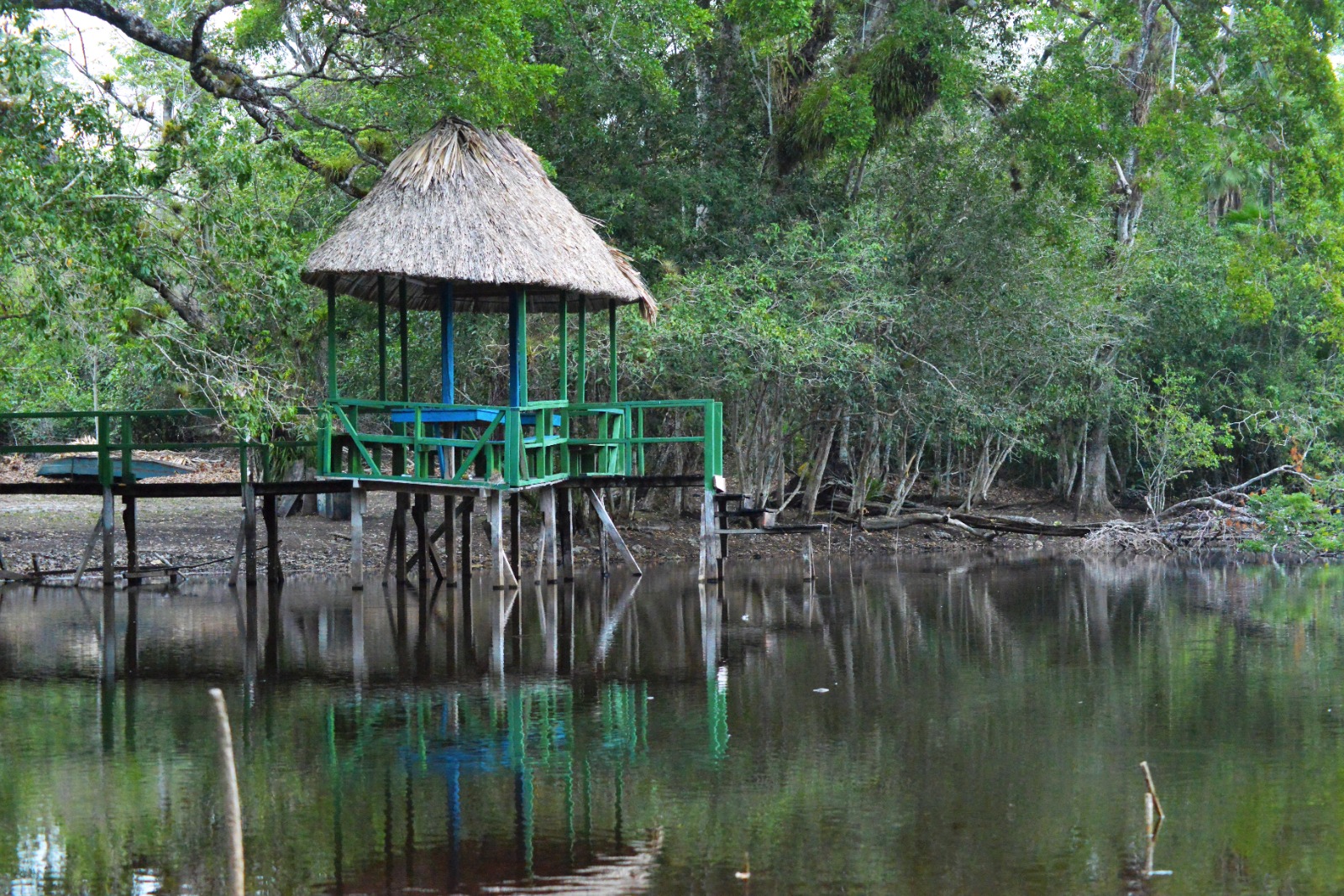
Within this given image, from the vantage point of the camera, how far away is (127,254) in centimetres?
1288

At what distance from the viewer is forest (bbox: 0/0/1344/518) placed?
1725 centimetres

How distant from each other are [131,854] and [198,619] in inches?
352

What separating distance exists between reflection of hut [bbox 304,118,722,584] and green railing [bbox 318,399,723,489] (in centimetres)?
2

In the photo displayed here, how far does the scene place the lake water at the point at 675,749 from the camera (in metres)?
6.61

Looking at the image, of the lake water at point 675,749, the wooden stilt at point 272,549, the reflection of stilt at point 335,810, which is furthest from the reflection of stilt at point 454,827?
the wooden stilt at point 272,549

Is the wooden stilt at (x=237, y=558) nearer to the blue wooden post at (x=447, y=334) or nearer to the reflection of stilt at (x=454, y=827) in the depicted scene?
the blue wooden post at (x=447, y=334)

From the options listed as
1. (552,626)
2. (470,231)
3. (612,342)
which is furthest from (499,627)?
(612,342)

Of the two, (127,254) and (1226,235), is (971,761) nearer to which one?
(127,254)

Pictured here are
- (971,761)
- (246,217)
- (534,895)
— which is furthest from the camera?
(246,217)

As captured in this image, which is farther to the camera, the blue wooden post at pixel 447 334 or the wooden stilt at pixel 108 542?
the wooden stilt at pixel 108 542

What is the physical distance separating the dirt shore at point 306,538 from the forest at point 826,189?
4.12 feet

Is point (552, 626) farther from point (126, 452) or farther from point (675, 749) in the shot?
point (126, 452)

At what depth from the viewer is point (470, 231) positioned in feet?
52.7

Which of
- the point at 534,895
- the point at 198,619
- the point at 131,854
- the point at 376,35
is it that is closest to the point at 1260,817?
the point at 534,895
